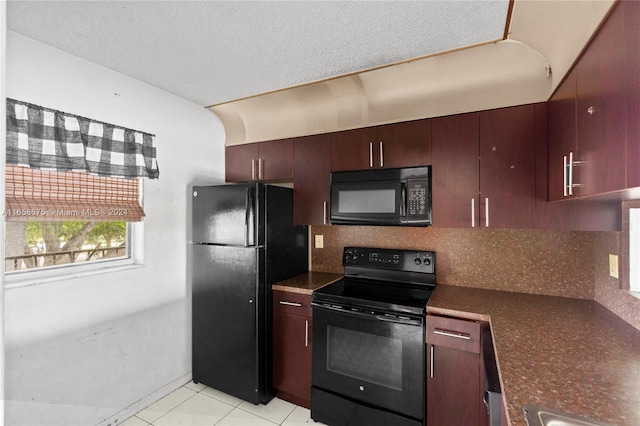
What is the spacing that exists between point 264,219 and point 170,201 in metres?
0.83

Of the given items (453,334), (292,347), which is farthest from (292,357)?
(453,334)

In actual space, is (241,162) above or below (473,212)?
above

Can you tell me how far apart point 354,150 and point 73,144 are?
6.09 feet

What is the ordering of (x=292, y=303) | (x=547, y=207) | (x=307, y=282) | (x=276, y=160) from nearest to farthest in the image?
(x=547, y=207)
(x=292, y=303)
(x=307, y=282)
(x=276, y=160)

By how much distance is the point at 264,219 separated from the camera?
2273 millimetres

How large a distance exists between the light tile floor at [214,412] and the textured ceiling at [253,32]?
2436 millimetres

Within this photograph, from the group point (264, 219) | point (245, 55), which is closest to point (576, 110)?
point (245, 55)

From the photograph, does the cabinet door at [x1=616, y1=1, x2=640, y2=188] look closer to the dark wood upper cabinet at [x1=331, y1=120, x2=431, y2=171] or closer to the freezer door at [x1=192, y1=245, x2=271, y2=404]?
the dark wood upper cabinet at [x1=331, y1=120, x2=431, y2=171]

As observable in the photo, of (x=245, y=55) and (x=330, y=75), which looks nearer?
(x=245, y=55)

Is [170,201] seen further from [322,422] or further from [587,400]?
[587,400]

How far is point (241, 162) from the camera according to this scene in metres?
2.81

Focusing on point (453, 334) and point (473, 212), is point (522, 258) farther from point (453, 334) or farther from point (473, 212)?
point (453, 334)

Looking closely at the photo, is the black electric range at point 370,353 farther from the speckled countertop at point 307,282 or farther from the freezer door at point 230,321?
the freezer door at point 230,321

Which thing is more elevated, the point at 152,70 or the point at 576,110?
the point at 152,70
